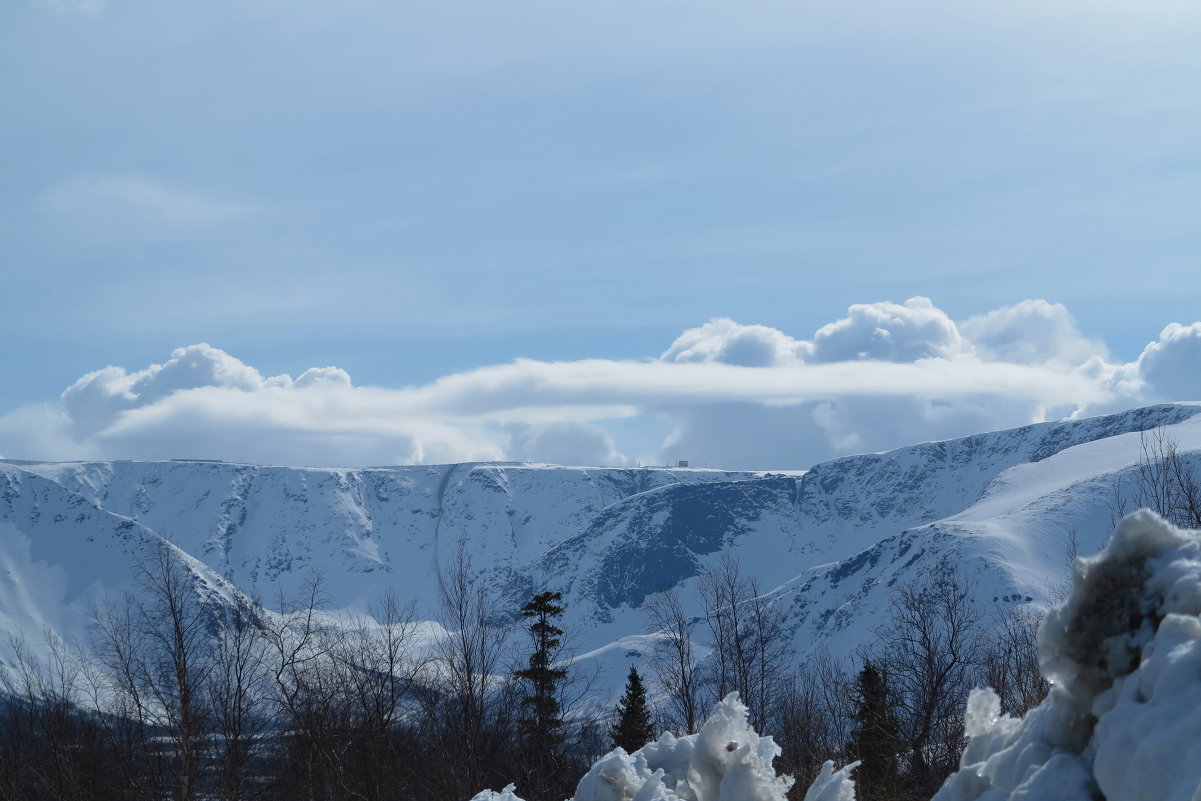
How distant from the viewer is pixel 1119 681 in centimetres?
380

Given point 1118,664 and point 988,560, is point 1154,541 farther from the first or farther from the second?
point 988,560

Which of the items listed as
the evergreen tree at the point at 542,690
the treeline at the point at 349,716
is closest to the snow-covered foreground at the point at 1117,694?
the treeline at the point at 349,716

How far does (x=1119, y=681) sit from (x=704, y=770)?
534 cm

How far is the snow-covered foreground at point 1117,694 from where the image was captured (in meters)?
3.40

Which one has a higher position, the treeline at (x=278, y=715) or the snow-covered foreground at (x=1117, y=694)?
the snow-covered foreground at (x=1117, y=694)

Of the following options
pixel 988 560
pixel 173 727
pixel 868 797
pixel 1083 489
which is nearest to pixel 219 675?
pixel 173 727

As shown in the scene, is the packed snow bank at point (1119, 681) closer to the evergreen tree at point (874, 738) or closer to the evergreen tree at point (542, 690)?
the evergreen tree at point (874, 738)

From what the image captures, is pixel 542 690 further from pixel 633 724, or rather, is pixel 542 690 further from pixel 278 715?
pixel 278 715

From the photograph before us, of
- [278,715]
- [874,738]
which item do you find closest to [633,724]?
[874,738]

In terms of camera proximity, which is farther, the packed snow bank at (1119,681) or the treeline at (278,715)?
the treeline at (278,715)

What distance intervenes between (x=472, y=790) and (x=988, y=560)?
167328mm

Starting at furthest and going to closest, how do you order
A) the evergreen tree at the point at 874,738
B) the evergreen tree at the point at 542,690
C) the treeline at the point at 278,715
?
the evergreen tree at the point at 542,690
the evergreen tree at the point at 874,738
the treeline at the point at 278,715

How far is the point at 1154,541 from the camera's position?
3873mm

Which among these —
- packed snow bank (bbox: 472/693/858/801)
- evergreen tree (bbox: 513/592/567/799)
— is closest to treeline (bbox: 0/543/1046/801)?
evergreen tree (bbox: 513/592/567/799)
